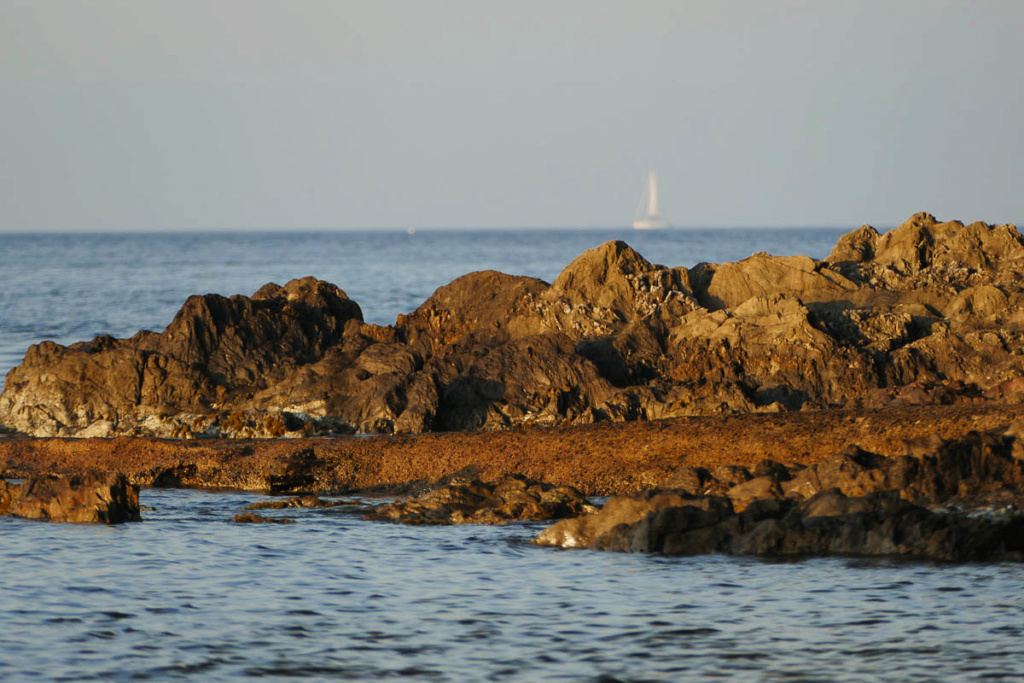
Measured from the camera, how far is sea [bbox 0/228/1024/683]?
8.09 meters

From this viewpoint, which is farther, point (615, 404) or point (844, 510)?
point (615, 404)

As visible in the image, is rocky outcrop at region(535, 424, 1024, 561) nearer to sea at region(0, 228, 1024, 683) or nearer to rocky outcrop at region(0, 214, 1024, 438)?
sea at region(0, 228, 1024, 683)

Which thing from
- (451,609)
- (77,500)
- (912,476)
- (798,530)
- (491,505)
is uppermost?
(912,476)

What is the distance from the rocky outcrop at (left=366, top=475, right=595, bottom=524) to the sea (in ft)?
0.86

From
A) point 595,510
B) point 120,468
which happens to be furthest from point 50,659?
point 120,468

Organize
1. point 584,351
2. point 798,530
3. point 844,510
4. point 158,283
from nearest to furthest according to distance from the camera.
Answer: point 798,530, point 844,510, point 584,351, point 158,283

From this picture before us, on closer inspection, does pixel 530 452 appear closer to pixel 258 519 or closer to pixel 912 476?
pixel 258 519

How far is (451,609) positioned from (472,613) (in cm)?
20

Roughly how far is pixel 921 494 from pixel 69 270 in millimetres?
77739

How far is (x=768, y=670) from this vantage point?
792 centimetres

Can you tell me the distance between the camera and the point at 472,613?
930 centimetres

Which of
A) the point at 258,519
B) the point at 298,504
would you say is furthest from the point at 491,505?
the point at 258,519

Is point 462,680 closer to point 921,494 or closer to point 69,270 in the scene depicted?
point 921,494

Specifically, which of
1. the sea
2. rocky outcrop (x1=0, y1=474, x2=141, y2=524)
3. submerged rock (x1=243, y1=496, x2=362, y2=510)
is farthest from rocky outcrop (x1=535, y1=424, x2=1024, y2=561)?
rocky outcrop (x1=0, y1=474, x2=141, y2=524)
